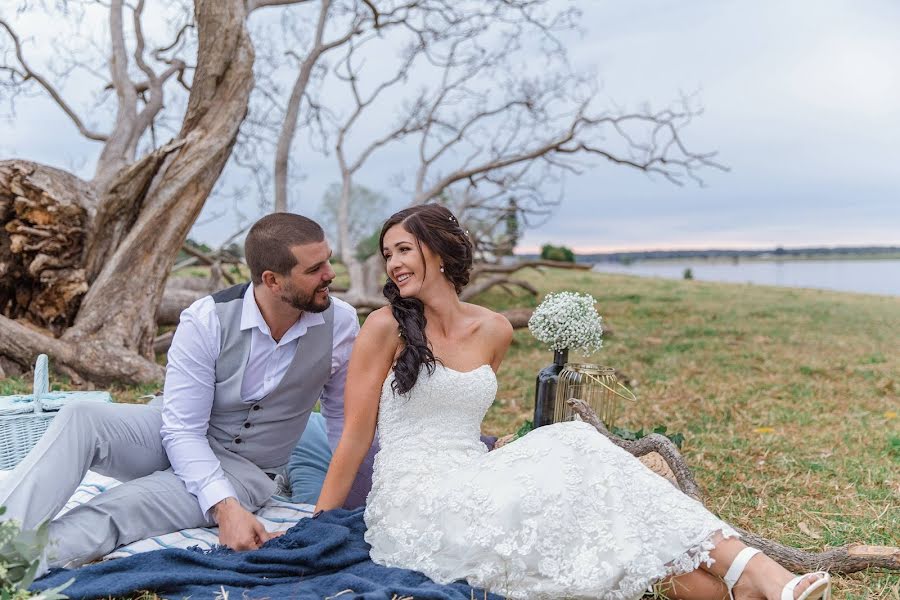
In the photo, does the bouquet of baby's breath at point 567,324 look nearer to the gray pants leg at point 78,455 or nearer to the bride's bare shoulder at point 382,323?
the bride's bare shoulder at point 382,323

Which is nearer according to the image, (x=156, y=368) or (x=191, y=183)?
(x=156, y=368)

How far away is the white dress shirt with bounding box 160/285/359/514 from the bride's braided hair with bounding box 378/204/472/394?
0.56m

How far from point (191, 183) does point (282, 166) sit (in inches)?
190

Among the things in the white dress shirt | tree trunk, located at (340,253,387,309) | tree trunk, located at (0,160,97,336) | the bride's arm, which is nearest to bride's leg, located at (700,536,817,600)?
the bride's arm

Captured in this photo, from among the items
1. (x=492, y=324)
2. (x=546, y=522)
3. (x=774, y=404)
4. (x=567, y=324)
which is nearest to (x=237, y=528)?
(x=546, y=522)

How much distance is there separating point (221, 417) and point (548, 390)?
1.88 m

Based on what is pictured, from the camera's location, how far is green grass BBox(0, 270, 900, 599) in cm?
476

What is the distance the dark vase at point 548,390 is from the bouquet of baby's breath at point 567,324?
0.08m

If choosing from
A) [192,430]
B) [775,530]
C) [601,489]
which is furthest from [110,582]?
[775,530]

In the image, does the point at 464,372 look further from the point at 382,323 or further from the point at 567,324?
the point at 567,324

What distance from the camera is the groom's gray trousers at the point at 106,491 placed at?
309 centimetres

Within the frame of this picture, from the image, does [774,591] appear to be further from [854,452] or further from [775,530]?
[854,452]

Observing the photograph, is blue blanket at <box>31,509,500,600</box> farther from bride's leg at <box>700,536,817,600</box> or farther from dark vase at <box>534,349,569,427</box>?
dark vase at <box>534,349,569,427</box>

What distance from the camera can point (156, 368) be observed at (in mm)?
7871
